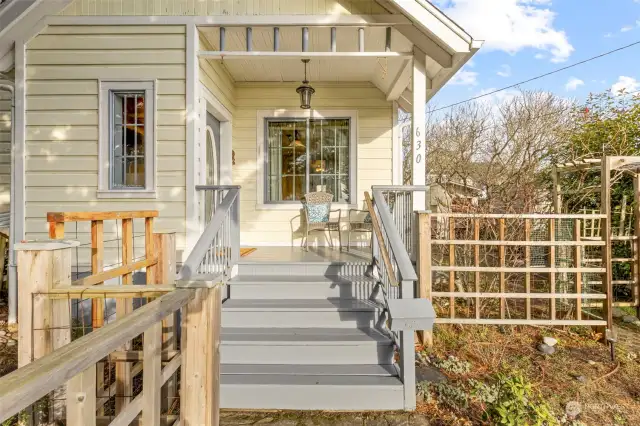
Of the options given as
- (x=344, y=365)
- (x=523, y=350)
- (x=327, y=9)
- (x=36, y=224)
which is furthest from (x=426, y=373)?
(x=36, y=224)

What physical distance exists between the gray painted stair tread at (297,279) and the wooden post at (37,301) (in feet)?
6.51

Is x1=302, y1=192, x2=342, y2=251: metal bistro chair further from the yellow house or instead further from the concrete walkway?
the concrete walkway

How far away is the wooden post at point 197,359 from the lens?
68.2 inches

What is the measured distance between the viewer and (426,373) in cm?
316

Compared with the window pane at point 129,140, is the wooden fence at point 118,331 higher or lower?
lower

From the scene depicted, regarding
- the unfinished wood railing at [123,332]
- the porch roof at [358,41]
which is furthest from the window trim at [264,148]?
the unfinished wood railing at [123,332]

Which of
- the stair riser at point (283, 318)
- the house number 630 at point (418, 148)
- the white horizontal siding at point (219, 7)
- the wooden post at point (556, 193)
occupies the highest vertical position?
the white horizontal siding at point (219, 7)

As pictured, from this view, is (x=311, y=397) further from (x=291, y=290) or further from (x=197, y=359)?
(x=197, y=359)

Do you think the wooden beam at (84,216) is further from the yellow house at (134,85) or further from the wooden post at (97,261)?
the yellow house at (134,85)

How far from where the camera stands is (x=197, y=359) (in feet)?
5.72

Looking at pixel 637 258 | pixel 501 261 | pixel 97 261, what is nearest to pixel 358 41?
pixel 501 261

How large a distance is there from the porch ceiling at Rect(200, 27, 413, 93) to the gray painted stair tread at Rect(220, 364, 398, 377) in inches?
135

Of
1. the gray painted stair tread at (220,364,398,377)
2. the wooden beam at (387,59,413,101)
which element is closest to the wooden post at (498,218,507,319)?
the gray painted stair tread at (220,364,398,377)

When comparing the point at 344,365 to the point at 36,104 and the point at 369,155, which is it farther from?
the point at 36,104
